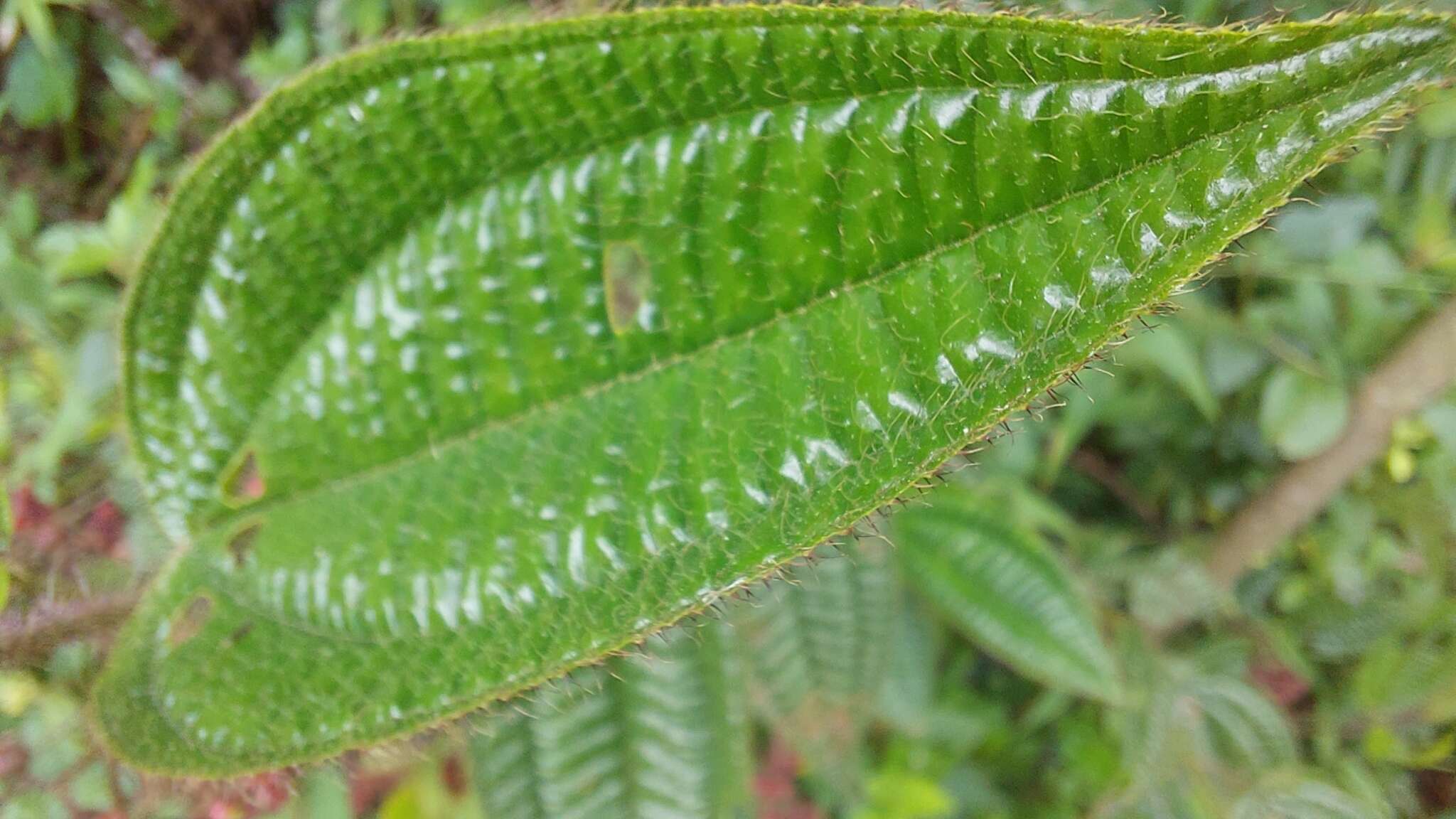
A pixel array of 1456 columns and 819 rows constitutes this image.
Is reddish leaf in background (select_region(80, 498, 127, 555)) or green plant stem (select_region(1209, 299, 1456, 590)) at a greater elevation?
reddish leaf in background (select_region(80, 498, 127, 555))

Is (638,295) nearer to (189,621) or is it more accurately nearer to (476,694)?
(476,694)

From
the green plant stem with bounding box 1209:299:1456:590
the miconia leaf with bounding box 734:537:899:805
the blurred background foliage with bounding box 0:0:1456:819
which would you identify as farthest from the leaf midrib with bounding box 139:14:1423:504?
the green plant stem with bounding box 1209:299:1456:590

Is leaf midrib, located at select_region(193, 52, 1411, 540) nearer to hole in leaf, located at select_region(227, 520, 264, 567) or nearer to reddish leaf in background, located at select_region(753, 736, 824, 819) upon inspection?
hole in leaf, located at select_region(227, 520, 264, 567)

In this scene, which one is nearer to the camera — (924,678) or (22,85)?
(22,85)

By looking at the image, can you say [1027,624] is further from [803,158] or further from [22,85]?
[22,85]

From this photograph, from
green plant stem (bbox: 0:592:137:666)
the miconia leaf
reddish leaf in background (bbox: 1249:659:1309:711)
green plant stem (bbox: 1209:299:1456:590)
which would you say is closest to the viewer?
green plant stem (bbox: 0:592:137:666)

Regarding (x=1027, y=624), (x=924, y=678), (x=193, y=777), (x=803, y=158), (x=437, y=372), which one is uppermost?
(x=803, y=158)

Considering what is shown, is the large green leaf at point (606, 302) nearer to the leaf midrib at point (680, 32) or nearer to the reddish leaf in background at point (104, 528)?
the leaf midrib at point (680, 32)

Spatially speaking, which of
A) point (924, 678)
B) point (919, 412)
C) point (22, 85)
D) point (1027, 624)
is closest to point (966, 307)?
point (919, 412)
